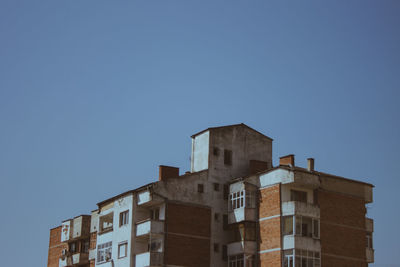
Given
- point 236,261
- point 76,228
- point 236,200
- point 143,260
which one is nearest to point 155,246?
point 143,260

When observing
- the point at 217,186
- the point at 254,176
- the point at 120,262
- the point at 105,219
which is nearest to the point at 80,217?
the point at 105,219

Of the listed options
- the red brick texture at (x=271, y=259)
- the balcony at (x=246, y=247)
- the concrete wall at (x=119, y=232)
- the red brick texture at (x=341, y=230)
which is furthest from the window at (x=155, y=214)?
the red brick texture at (x=341, y=230)

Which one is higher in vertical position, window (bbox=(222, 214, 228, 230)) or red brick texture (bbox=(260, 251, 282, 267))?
window (bbox=(222, 214, 228, 230))

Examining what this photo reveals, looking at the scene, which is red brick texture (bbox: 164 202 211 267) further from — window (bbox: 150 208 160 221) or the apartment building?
window (bbox: 150 208 160 221)

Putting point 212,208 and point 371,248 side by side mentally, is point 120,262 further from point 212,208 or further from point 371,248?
point 371,248

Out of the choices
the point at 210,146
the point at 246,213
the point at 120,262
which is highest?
the point at 210,146

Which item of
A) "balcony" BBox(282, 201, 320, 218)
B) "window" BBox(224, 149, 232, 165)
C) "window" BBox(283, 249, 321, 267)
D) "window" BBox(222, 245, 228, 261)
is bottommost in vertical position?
"window" BBox(283, 249, 321, 267)

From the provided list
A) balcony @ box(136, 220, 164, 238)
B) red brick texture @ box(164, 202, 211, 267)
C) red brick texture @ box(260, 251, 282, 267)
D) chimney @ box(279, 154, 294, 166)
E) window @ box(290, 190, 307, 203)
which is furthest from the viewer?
chimney @ box(279, 154, 294, 166)

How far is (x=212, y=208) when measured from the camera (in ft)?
216

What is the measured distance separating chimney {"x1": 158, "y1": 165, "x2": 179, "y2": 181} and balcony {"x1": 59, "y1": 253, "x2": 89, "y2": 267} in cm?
1742

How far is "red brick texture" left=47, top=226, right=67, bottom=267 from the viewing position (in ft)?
281

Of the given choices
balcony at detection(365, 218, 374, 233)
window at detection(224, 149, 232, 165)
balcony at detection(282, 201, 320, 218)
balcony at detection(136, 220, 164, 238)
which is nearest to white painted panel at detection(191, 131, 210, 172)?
window at detection(224, 149, 232, 165)

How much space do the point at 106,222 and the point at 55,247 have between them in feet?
52.5

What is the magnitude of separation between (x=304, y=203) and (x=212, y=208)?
10.4m
